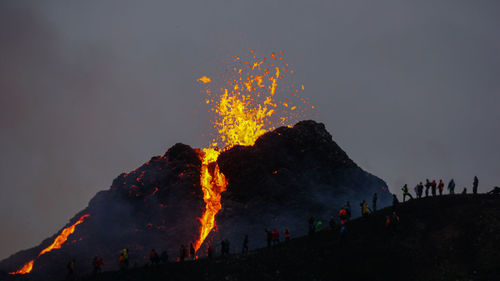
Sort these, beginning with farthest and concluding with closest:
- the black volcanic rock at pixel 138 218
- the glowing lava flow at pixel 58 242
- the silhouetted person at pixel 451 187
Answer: the glowing lava flow at pixel 58 242 < the black volcanic rock at pixel 138 218 < the silhouetted person at pixel 451 187

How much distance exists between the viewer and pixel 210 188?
10181 cm

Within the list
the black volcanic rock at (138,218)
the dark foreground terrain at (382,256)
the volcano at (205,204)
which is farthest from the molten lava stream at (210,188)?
the dark foreground terrain at (382,256)

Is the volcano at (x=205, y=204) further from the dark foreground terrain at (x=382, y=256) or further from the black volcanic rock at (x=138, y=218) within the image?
the dark foreground terrain at (x=382, y=256)

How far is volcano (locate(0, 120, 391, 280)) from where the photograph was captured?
86.8m

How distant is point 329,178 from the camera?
9725 centimetres

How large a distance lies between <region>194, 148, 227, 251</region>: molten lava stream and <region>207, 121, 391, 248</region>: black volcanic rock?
10.9 ft

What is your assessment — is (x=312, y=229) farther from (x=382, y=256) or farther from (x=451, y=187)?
(x=451, y=187)

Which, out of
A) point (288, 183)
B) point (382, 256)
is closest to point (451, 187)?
point (382, 256)

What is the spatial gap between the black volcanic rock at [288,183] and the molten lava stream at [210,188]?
3321 millimetres

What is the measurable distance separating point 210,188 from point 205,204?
14.8 ft

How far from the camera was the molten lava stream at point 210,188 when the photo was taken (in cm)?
9258

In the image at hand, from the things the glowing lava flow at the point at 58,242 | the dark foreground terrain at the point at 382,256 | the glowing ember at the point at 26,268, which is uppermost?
the glowing lava flow at the point at 58,242

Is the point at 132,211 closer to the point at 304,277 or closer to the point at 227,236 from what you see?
the point at 227,236

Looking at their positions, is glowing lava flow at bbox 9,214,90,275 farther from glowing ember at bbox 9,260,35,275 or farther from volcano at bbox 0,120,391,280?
volcano at bbox 0,120,391,280
